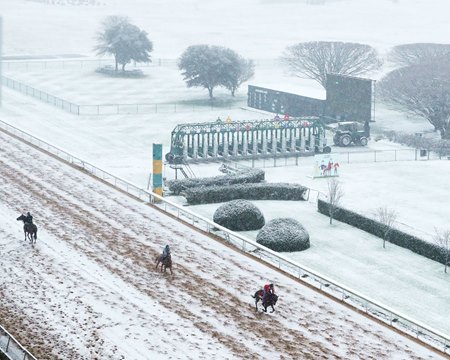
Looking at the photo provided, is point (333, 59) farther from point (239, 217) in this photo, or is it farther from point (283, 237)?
point (283, 237)

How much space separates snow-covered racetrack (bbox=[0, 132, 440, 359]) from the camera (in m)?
27.6

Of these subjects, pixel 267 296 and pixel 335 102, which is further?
pixel 335 102

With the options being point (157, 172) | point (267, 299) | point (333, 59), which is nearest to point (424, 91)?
point (333, 59)

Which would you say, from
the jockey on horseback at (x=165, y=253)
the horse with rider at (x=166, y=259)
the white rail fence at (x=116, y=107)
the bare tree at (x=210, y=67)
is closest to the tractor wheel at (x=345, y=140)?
the white rail fence at (x=116, y=107)

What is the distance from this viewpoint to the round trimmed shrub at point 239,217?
42031mm

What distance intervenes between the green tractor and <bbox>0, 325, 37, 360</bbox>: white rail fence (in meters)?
44.7

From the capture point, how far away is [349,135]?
2709 inches

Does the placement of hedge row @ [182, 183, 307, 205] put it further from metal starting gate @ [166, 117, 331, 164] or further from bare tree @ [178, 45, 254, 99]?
bare tree @ [178, 45, 254, 99]

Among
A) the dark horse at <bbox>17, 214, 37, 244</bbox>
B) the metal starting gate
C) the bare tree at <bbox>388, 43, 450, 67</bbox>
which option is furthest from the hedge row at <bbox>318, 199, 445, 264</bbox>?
the bare tree at <bbox>388, 43, 450, 67</bbox>

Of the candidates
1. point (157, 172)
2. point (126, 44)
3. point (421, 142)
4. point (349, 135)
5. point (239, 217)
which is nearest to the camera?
point (239, 217)

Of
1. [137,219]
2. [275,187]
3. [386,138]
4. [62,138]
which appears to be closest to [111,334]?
[137,219]

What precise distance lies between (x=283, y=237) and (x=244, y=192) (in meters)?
9.66

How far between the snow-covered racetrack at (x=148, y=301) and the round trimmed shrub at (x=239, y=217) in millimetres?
2125

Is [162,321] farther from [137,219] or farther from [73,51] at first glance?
[73,51]
